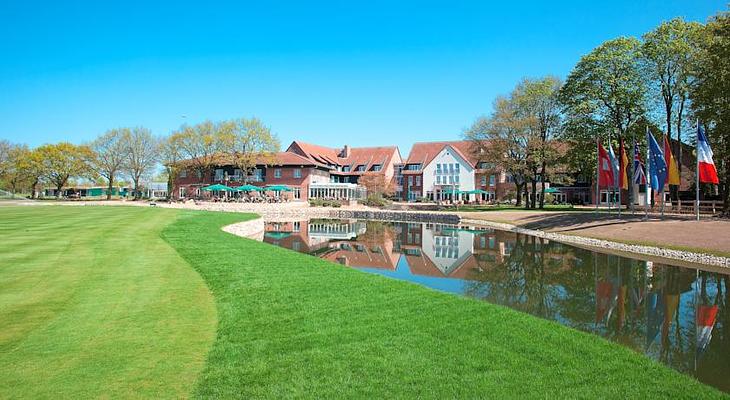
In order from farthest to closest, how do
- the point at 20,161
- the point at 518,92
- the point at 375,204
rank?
the point at 20,161, the point at 375,204, the point at 518,92

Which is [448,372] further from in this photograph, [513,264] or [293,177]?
[293,177]

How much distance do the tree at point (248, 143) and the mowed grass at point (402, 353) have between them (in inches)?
1830

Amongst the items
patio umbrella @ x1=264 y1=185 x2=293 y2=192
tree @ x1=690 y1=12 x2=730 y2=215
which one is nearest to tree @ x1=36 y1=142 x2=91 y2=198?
patio umbrella @ x1=264 y1=185 x2=293 y2=192

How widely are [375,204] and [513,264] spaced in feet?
115

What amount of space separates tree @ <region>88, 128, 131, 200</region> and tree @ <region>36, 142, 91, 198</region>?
1.15m

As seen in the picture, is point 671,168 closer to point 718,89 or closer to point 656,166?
point 656,166

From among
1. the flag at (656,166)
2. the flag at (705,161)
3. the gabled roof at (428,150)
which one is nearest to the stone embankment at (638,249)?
the flag at (656,166)

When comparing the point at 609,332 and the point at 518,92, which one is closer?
the point at 609,332

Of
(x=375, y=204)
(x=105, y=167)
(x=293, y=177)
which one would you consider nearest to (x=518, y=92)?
(x=375, y=204)

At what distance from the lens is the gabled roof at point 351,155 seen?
206ft

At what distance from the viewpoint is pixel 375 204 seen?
5134 centimetres

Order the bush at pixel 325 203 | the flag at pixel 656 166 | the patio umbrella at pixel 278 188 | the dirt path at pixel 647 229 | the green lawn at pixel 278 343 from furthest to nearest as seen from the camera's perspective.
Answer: the patio umbrella at pixel 278 188 < the bush at pixel 325 203 < the flag at pixel 656 166 < the dirt path at pixel 647 229 < the green lawn at pixel 278 343

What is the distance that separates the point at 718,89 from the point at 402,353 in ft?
82.8

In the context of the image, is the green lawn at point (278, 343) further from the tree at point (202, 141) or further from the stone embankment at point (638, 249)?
the tree at point (202, 141)
